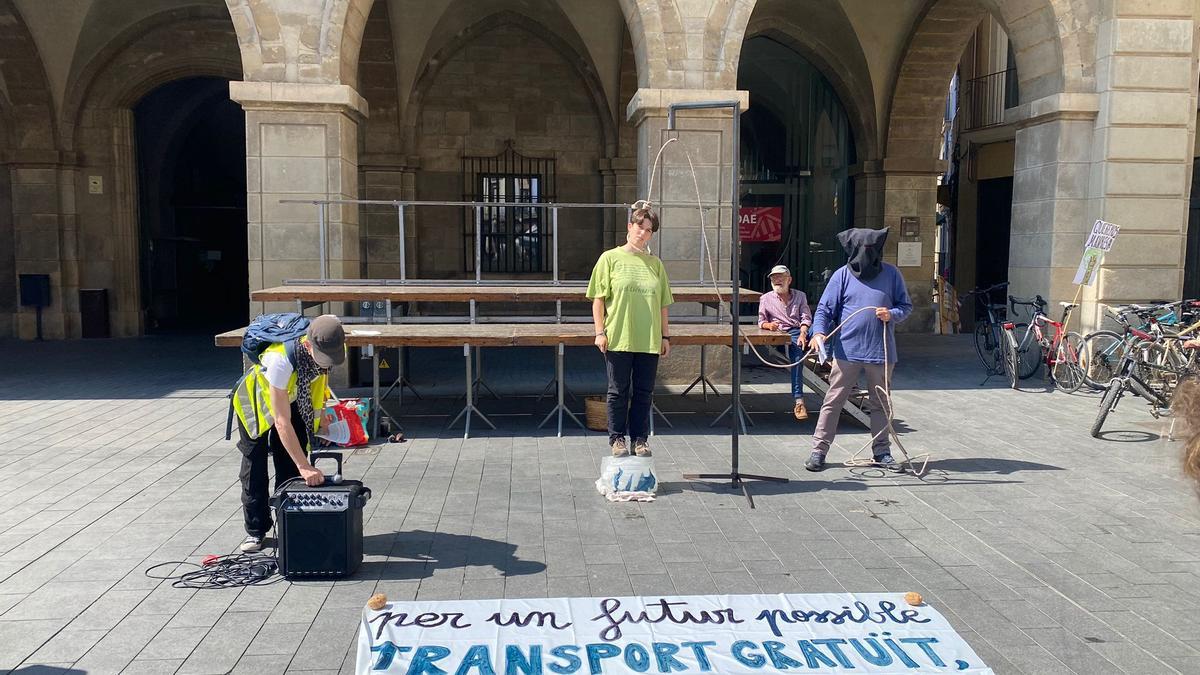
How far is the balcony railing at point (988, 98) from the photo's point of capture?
19.5 metres

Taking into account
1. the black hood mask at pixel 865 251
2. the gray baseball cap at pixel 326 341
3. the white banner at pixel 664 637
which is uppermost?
the black hood mask at pixel 865 251

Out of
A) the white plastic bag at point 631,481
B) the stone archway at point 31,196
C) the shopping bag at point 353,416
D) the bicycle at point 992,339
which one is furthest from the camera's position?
the stone archway at point 31,196

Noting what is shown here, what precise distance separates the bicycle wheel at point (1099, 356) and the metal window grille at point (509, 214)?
9.81 meters

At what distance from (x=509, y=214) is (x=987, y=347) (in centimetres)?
924

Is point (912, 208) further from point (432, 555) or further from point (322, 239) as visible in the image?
point (432, 555)

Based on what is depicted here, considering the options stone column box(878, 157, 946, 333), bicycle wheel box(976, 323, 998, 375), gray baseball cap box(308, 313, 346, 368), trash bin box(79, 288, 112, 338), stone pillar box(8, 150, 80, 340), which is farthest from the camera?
stone column box(878, 157, 946, 333)

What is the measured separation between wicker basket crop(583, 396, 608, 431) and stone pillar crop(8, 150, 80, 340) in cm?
1199

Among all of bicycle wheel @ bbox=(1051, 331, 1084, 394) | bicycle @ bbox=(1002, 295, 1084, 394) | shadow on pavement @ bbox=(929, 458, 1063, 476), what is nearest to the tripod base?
shadow on pavement @ bbox=(929, 458, 1063, 476)

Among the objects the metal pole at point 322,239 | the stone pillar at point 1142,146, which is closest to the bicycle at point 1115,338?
the stone pillar at point 1142,146

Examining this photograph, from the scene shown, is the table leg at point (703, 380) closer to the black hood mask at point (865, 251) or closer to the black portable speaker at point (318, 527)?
the black hood mask at point (865, 251)

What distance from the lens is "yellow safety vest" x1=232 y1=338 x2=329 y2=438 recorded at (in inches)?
174

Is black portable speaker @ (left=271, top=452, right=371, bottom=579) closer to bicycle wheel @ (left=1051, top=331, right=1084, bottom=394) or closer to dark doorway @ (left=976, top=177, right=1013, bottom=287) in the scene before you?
bicycle wheel @ (left=1051, top=331, right=1084, bottom=394)

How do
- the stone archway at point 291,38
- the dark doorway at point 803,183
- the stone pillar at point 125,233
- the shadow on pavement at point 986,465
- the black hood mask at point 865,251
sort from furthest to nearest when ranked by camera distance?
the dark doorway at point 803,183 → the stone pillar at point 125,233 → the stone archway at point 291,38 → the shadow on pavement at point 986,465 → the black hood mask at point 865,251

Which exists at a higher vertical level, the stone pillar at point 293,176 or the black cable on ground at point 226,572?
the stone pillar at point 293,176
